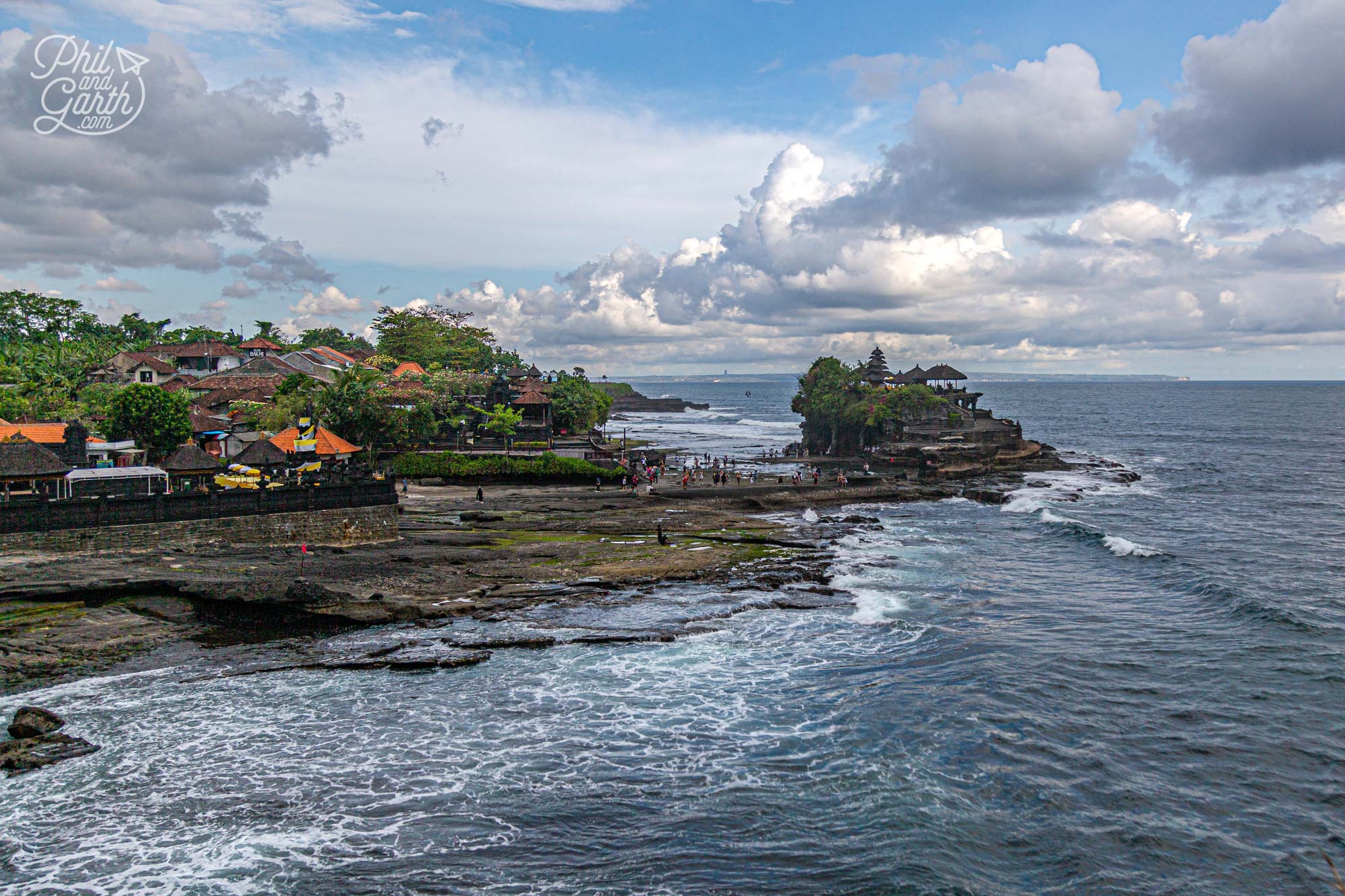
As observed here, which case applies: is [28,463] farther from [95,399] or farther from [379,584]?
[95,399]

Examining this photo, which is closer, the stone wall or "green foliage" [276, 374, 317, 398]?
the stone wall

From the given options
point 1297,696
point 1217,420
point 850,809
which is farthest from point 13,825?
point 1217,420

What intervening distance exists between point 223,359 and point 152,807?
289ft

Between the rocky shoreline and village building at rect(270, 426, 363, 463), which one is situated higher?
village building at rect(270, 426, 363, 463)

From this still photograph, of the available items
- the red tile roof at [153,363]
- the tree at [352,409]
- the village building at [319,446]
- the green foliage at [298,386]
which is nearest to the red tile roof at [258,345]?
the red tile roof at [153,363]

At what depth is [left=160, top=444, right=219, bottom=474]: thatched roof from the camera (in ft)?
123

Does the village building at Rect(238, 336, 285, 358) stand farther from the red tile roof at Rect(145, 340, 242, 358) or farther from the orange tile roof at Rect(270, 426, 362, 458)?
the orange tile roof at Rect(270, 426, 362, 458)

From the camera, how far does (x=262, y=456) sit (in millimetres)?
40812

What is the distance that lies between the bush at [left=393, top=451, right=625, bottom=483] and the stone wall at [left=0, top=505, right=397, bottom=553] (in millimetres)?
19343

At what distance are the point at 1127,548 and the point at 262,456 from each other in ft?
152

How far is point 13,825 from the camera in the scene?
14953 millimetres

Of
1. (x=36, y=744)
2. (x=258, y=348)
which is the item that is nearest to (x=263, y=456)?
(x=36, y=744)

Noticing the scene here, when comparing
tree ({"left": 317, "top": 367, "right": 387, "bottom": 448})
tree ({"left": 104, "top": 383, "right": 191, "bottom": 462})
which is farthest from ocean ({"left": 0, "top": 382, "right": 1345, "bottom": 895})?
tree ({"left": 317, "top": 367, "right": 387, "bottom": 448})

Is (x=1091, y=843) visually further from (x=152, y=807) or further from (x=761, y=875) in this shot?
(x=152, y=807)
